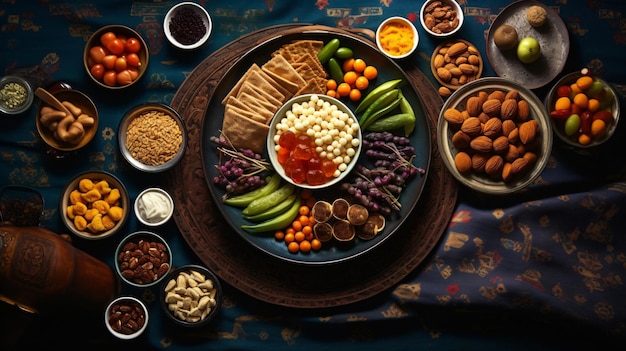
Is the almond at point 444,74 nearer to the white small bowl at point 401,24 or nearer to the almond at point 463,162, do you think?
the white small bowl at point 401,24

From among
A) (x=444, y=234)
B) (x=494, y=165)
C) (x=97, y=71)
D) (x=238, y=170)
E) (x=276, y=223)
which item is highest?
(x=97, y=71)

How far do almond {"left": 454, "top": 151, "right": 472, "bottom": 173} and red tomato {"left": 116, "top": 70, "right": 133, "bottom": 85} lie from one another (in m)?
1.41

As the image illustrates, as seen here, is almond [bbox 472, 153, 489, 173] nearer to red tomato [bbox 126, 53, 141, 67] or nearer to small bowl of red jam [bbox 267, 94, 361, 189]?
small bowl of red jam [bbox 267, 94, 361, 189]

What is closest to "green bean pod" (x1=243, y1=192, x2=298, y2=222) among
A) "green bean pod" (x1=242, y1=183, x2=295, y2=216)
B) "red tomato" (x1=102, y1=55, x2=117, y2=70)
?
"green bean pod" (x1=242, y1=183, x2=295, y2=216)

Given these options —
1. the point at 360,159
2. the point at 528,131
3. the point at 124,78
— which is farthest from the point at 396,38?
the point at 124,78

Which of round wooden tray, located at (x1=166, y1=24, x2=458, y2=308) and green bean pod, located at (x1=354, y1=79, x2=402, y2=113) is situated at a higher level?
green bean pod, located at (x1=354, y1=79, x2=402, y2=113)

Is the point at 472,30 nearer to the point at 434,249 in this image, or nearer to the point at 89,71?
the point at 434,249

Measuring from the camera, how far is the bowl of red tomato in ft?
8.03

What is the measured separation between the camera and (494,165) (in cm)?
225

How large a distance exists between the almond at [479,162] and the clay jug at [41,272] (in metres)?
1.54

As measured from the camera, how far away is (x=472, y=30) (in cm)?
256

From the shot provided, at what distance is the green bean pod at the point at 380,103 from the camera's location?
2.34m

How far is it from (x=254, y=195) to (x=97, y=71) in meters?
0.87

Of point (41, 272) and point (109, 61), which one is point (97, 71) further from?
point (41, 272)
